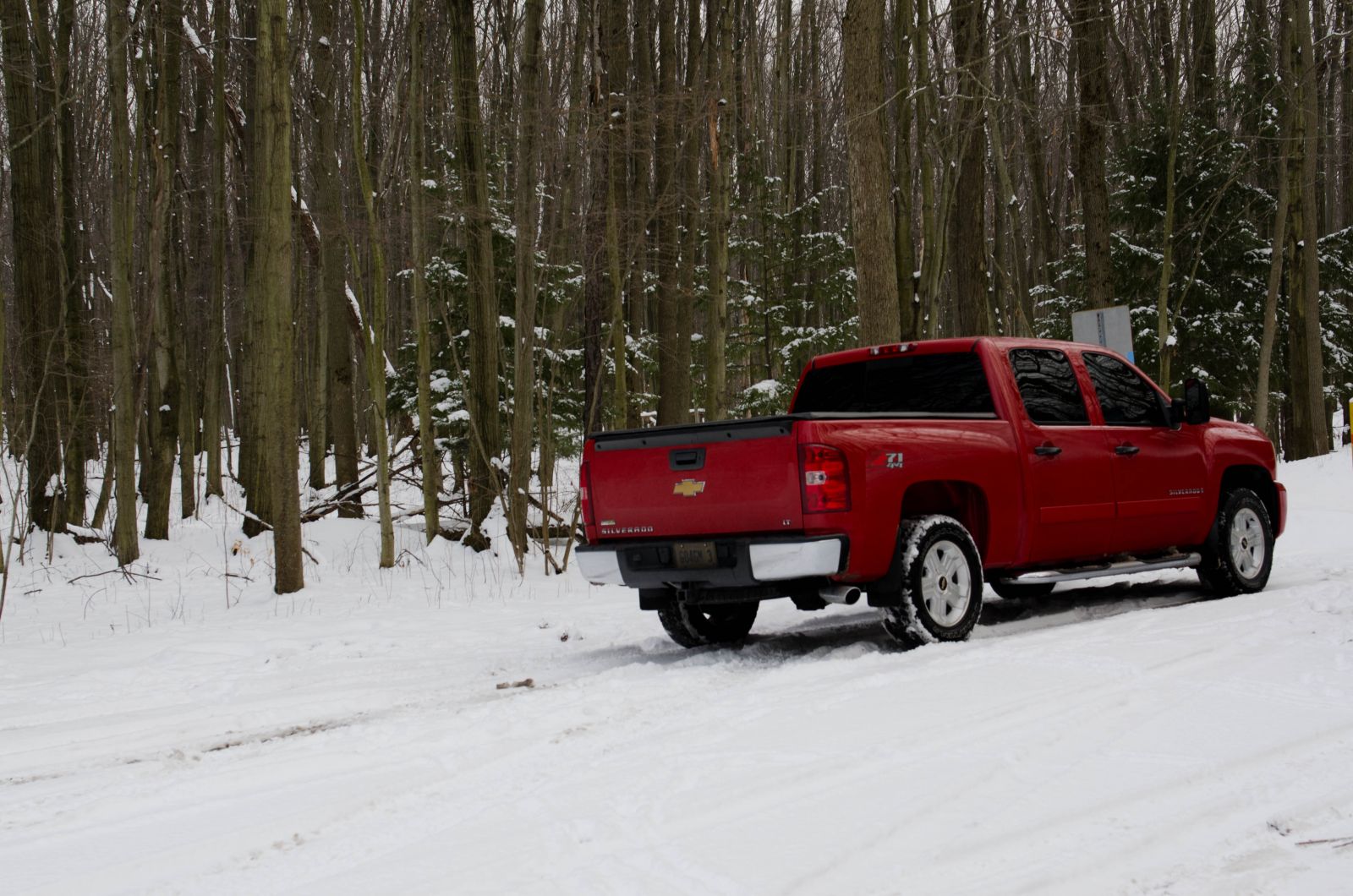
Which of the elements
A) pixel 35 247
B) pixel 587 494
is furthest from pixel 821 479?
pixel 35 247

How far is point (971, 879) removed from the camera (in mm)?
3213

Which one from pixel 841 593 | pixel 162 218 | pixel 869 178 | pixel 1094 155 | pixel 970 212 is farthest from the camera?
pixel 970 212

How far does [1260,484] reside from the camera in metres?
9.66

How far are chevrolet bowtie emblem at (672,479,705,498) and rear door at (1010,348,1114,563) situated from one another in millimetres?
2336

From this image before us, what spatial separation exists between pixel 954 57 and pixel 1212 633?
15.2 metres

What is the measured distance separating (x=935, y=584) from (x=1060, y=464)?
1.58 m

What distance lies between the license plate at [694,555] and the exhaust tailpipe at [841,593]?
2.21 feet

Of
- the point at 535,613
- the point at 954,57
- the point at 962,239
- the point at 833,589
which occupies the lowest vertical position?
the point at 535,613

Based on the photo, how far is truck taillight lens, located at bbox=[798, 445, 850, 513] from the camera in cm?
633

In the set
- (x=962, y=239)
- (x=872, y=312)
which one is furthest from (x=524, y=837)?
(x=962, y=239)

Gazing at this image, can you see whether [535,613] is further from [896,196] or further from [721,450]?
[896,196]

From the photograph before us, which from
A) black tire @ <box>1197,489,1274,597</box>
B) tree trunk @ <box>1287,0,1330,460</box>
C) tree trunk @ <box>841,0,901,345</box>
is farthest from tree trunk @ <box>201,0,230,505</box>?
tree trunk @ <box>1287,0,1330,460</box>

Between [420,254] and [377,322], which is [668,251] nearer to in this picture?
[420,254]

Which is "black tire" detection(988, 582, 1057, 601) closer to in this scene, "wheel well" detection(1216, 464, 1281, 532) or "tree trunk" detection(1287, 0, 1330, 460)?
"wheel well" detection(1216, 464, 1281, 532)
